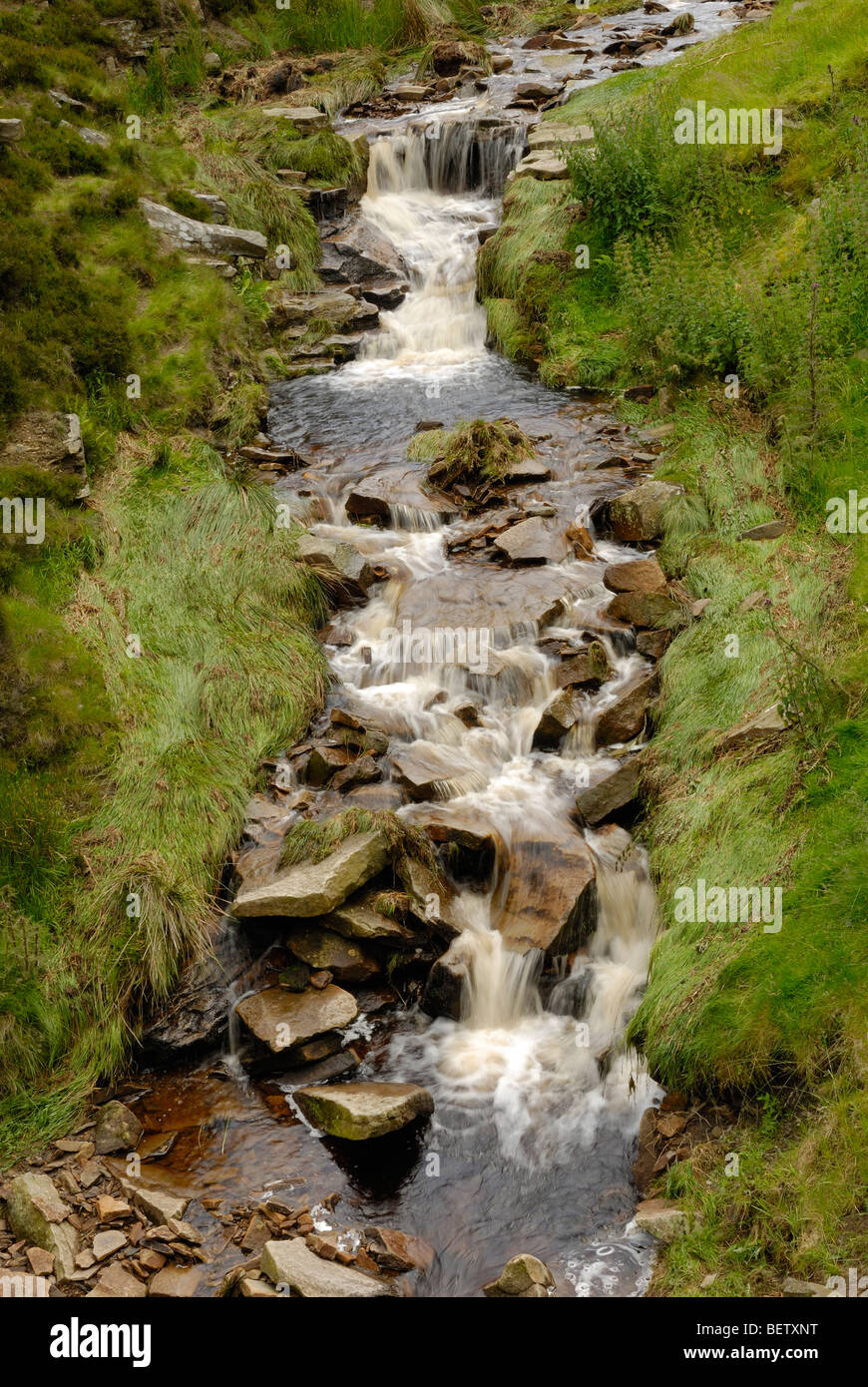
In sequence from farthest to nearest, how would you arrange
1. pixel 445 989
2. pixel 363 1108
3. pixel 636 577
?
pixel 636 577 → pixel 445 989 → pixel 363 1108

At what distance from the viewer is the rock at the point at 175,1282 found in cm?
540

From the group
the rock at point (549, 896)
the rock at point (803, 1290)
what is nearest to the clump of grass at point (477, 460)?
the rock at point (549, 896)

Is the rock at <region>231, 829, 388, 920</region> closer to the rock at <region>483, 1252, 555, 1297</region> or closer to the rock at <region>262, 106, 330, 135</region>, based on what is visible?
the rock at <region>483, 1252, 555, 1297</region>

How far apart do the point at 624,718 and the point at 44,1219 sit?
5.17 metres

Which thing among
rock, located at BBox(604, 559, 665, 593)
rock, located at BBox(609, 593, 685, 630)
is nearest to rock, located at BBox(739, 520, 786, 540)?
A: rock, located at BBox(604, 559, 665, 593)

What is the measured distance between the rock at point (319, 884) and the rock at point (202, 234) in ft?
30.6

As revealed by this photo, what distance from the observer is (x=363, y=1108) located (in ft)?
A: 20.7

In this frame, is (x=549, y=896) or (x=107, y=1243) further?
(x=549, y=896)

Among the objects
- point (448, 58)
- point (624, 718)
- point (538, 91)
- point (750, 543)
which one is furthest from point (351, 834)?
point (448, 58)

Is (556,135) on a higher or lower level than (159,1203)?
higher

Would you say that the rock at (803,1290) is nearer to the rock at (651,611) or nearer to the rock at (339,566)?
the rock at (651,611)

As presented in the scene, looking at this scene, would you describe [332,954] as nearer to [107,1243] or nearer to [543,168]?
[107,1243]
